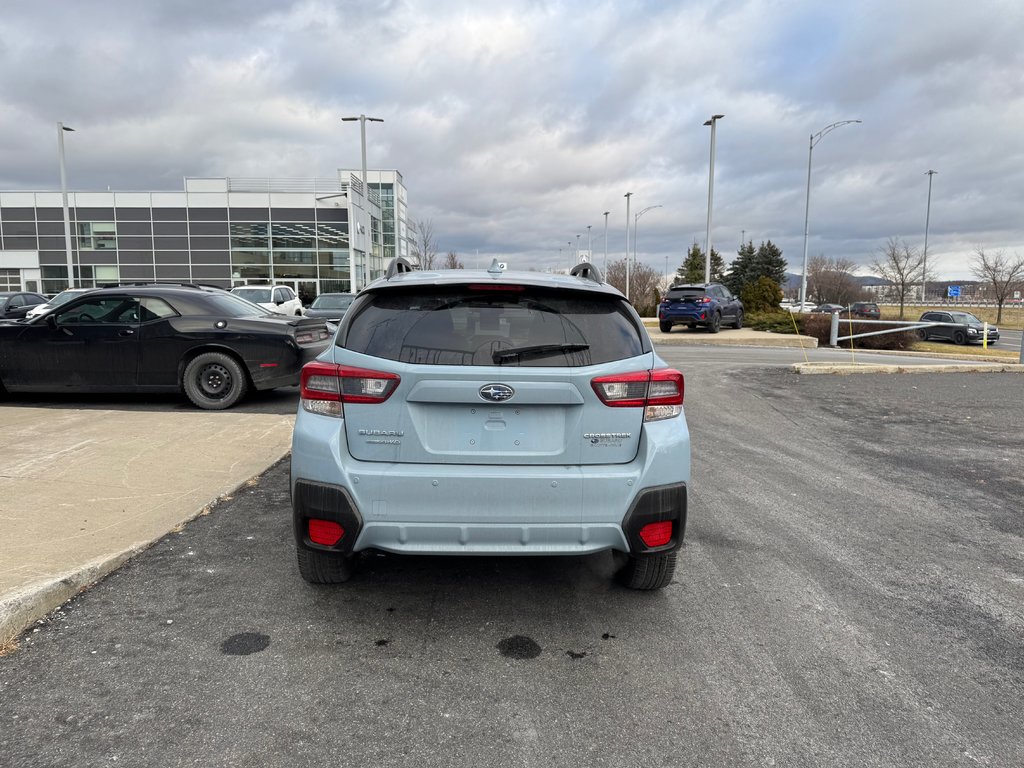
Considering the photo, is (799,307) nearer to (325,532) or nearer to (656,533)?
(656,533)

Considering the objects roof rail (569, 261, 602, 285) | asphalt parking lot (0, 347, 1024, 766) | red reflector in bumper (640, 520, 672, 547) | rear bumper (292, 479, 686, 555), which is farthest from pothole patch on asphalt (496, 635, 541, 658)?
roof rail (569, 261, 602, 285)

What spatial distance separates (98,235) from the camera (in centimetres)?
5116

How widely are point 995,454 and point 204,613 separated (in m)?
7.82

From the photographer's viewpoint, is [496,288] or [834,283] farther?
[834,283]

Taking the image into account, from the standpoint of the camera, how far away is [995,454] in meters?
7.43

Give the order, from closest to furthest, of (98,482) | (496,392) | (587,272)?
1. (496,392)
2. (587,272)
3. (98,482)

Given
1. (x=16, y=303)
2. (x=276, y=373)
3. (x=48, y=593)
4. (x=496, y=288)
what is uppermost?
(x=496, y=288)

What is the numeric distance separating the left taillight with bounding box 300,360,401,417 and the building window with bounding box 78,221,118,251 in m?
56.5

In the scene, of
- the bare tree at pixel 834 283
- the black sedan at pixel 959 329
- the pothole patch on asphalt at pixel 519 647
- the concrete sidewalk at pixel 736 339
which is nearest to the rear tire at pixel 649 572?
the pothole patch on asphalt at pixel 519 647

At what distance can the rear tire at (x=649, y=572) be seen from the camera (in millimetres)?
3615

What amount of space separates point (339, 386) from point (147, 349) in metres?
6.62

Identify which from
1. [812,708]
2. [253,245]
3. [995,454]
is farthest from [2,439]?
[253,245]

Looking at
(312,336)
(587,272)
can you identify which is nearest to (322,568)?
(587,272)

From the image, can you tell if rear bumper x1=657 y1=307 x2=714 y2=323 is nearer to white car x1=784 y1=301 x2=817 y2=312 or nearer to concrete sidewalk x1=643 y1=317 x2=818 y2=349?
concrete sidewalk x1=643 y1=317 x2=818 y2=349
